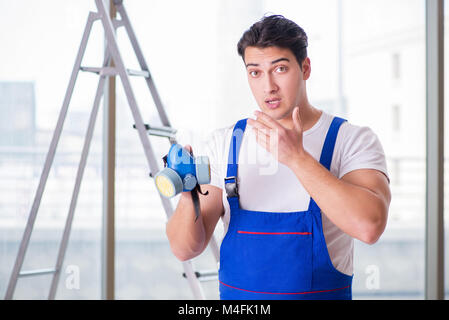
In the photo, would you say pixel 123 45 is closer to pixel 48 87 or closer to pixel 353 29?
pixel 48 87

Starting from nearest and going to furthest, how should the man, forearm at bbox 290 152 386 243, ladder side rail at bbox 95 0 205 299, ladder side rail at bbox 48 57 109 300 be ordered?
forearm at bbox 290 152 386 243, the man, ladder side rail at bbox 95 0 205 299, ladder side rail at bbox 48 57 109 300

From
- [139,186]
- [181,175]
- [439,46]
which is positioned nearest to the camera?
[181,175]

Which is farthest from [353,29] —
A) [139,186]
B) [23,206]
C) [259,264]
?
[23,206]

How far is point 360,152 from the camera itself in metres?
1.12

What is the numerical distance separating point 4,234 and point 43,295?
0.37m

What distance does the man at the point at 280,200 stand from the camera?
112cm

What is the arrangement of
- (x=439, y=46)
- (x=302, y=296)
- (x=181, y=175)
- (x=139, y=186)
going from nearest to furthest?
(x=181, y=175)
(x=302, y=296)
(x=439, y=46)
(x=139, y=186)

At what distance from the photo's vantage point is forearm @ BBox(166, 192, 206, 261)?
1.12 m

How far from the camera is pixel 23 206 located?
7.17 feet

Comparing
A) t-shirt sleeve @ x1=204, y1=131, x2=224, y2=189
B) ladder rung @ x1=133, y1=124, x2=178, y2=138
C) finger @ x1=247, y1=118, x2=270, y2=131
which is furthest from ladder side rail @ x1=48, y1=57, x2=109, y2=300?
finger @ x1=247, y1=118, x2=270, y2=131

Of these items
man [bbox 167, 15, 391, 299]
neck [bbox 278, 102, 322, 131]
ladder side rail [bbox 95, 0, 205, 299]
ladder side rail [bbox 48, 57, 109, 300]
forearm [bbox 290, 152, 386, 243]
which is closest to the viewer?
forearm [bbox 290, 152, 386, 243]

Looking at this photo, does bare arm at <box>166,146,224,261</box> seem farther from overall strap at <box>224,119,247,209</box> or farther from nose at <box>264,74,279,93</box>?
nose at <box>264,74,279,93</box>

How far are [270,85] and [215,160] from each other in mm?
266

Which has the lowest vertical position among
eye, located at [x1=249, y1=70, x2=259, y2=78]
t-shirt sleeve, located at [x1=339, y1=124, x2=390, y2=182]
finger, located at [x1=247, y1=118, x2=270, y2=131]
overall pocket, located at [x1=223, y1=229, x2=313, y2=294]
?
overall pocket, located at [x1=223, y1=229, x2=313, y2=294]
